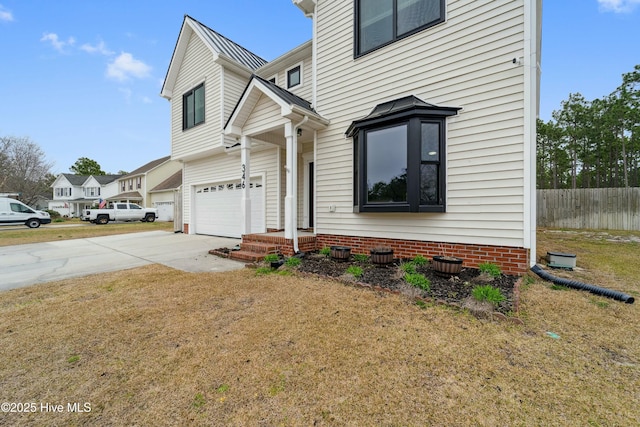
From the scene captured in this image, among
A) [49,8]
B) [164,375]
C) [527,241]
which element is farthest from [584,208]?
[49,8]

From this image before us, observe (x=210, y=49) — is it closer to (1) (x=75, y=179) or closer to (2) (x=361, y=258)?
(2) (x=361, y=258)

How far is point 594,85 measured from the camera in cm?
1891

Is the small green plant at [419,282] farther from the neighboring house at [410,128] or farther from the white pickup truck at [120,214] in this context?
the white pickup truck at [120,214]

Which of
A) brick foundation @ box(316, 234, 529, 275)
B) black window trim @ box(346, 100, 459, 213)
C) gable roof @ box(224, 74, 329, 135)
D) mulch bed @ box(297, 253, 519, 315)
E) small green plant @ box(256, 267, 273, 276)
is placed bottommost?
small green plant @ box(256, 267, 273, 276)

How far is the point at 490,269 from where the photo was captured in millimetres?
4250

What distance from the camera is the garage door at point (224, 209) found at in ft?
30.3

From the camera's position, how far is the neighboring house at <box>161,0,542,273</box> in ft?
14.3

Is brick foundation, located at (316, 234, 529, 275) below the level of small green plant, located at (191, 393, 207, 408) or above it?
above

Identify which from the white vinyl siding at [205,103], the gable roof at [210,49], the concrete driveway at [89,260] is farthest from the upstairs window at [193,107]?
the concrete driveway at [89,260]

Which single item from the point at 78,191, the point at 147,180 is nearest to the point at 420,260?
the point at 147,180

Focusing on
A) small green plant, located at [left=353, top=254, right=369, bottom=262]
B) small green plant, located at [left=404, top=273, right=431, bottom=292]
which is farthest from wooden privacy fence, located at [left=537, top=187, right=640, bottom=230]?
small green plant, located at [left=404, top=273, right=431, bottom=292]

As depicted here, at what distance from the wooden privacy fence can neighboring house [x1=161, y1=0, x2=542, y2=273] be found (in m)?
10.6

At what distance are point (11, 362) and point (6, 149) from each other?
42777 mm

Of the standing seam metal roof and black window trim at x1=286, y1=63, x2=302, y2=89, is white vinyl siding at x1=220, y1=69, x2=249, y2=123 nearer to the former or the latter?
the standing seam metal roof
